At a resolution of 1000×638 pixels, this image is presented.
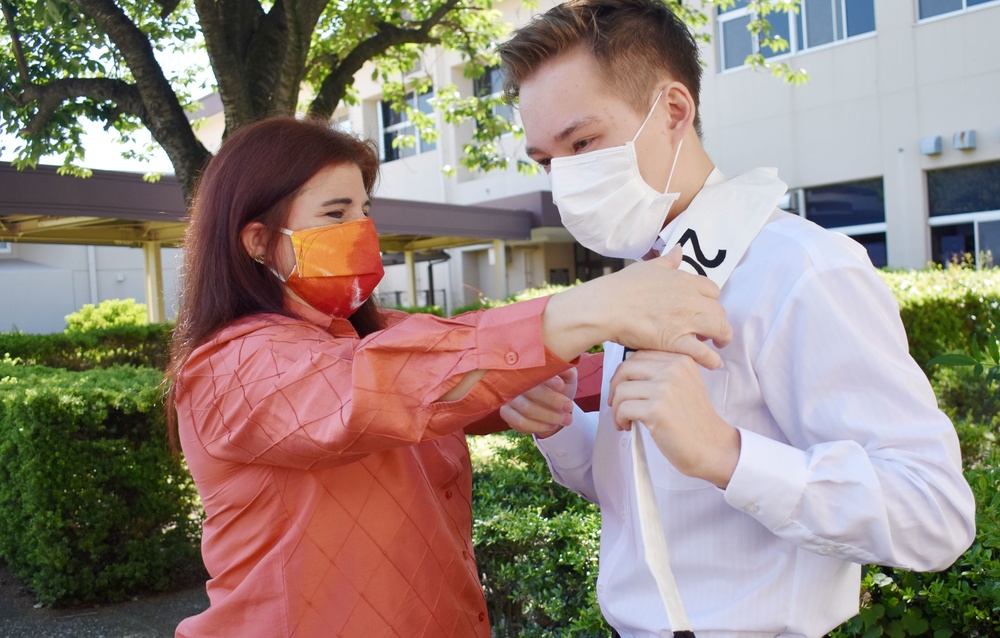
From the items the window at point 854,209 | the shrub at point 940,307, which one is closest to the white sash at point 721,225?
the shrub at point 940,307

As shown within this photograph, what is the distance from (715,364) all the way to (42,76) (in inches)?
264

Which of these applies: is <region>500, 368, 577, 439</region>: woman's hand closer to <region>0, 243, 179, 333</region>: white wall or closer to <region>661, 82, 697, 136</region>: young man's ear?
<region>661, 82, 697, 136</region>: young man's ear

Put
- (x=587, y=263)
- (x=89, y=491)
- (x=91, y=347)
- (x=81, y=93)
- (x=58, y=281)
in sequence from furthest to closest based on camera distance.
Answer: (x=58, y=281) < (x=587, y=263) < (x=91, y=347) < (x=81, y=93) < (x=89, y=491)

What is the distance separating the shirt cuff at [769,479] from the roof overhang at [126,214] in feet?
24.4

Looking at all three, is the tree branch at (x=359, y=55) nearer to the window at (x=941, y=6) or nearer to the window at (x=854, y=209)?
the window at (x=854, y=209)

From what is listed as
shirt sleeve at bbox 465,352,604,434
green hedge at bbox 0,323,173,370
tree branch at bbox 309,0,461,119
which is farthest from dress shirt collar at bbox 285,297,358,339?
green hedge at bbox 0,323,173,370

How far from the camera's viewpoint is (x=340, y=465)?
1642 mm

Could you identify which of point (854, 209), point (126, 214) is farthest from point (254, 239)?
point (854, 209)

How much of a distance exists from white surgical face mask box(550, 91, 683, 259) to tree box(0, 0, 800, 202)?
3.60 meters

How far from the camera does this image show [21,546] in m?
5.09

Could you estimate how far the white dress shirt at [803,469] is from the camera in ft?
4.08

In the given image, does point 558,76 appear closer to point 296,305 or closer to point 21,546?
point 296,305

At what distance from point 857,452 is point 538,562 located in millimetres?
1875

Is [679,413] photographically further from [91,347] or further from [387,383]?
[91,347]
